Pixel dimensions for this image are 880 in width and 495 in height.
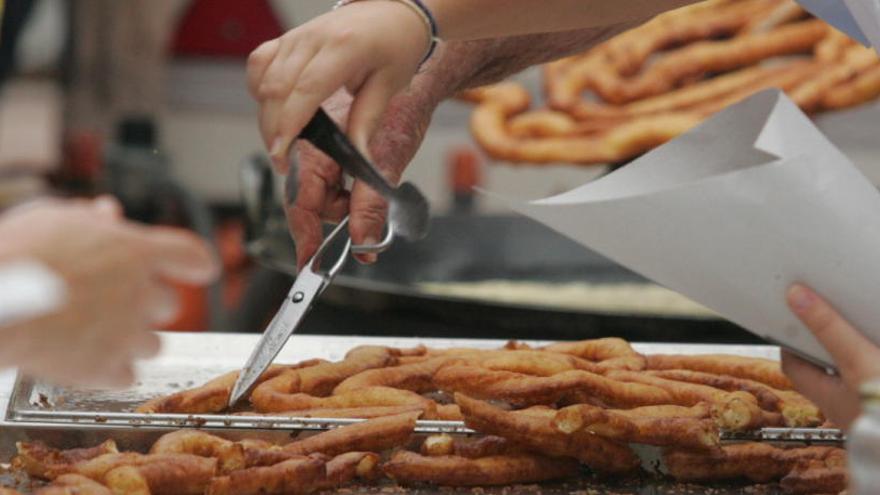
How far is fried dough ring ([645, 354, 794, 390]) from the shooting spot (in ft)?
5.43

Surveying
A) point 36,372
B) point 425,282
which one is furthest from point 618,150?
point 36,372

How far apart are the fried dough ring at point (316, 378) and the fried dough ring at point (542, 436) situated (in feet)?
0.71

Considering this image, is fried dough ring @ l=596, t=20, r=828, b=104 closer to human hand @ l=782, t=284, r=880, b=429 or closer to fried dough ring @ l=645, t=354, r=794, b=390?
fried dough ring @ l=645, t=354, r=794, b=390

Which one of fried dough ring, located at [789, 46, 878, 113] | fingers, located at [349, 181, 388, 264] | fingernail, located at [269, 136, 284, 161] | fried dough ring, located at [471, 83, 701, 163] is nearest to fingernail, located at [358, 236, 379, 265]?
fingers, located at [349, 181, 388, 264]

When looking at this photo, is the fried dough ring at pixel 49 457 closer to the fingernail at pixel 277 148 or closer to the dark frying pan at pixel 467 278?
the fingernail at pixel 277 148

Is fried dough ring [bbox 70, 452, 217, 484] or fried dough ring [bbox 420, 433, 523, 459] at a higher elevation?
fried dough ring [bbox 420, 433, 523, 459]

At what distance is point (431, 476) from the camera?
4.64ft

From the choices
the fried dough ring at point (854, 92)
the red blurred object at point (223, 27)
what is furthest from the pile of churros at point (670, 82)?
the red blurred object at point (223, 27)

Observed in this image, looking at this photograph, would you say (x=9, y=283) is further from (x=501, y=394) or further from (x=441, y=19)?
(x=501, y=394)

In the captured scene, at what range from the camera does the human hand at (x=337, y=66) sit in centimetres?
124

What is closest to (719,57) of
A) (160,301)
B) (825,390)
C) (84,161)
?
(825,390)

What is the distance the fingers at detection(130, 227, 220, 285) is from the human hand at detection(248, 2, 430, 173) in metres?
0.31

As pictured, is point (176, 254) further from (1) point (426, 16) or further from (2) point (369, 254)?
(2) point (369, 254)

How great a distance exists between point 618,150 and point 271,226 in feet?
2.67
